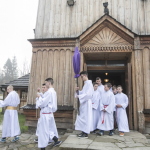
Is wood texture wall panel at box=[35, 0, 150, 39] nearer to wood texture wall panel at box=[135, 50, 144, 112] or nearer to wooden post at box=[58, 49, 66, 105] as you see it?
wooden post at box=[58, 49, 66, 105]

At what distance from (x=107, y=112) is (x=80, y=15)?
16.1ft

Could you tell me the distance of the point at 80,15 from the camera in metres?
7.29

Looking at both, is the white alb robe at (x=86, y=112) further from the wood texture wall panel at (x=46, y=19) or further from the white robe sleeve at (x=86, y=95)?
the wood texture wall panel at (x=46, y=19)

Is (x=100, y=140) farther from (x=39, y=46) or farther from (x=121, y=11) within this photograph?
(x=121, y=11)

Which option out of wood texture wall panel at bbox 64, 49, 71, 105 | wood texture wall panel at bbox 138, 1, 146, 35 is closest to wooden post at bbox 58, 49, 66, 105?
wood texture wall panel at bbox 64, 49, 71, 105

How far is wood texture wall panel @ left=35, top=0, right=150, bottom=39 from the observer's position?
22.6 feet

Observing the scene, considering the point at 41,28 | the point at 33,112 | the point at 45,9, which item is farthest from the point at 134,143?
the point at 45,9

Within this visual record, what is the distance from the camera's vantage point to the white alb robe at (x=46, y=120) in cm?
410

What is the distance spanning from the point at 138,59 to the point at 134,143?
11.6 ft

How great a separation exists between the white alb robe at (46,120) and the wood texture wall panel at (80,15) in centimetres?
389

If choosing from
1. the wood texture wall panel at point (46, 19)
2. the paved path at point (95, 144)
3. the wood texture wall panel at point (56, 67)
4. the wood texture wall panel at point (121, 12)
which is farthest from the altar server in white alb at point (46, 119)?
the wood texture wall panel at point (121, 12)

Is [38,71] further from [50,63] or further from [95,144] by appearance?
[95,144]

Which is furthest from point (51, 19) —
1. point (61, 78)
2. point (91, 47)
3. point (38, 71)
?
point (61, 78)

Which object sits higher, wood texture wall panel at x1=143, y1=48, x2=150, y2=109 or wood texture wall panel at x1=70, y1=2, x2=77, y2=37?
wood texture wall panel at x1=70, y1=2, x2=77, y2=37
